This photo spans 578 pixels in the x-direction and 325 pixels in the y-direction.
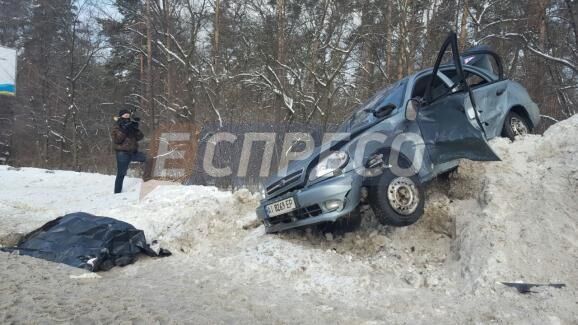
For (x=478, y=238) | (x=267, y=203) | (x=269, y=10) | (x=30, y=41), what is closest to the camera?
(x=478, y=238)

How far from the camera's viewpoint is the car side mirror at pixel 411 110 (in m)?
4.93

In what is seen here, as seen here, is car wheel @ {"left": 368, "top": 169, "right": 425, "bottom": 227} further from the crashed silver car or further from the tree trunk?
the tree trunk

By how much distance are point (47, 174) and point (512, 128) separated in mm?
13075

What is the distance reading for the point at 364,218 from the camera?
5145 mm

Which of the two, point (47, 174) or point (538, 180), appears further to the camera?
point (47, 174)

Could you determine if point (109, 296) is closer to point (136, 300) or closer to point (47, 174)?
point (136, 300)

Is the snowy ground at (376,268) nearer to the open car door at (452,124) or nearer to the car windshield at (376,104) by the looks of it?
the open car door at (452,124)

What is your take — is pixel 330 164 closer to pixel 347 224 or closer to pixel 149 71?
pixel 347 224

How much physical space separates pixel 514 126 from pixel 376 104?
6.89 feet

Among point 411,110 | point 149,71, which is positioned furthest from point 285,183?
point 149,71

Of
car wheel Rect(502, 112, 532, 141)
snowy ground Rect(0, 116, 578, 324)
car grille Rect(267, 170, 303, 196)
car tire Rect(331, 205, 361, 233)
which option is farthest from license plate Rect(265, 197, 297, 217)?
car wheel Rect(502, 112, 532, 141)

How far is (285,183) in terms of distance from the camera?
4.89 m

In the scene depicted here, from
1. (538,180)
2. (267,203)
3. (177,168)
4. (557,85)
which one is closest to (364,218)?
(267,203)

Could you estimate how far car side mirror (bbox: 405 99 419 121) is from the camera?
16.2 feet
